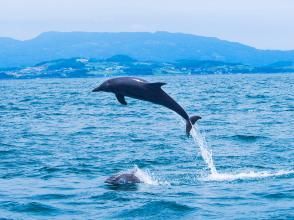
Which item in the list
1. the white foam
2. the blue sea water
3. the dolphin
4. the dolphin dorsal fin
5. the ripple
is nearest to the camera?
the dolphin dorsal fin

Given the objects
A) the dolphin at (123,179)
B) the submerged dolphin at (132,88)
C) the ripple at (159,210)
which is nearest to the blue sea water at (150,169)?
the ripple at (159,210)

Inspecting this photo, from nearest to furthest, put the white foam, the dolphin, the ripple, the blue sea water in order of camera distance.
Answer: the ripple < the blue sea water < the dolphin < the white foam

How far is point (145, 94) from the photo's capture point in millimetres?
15898

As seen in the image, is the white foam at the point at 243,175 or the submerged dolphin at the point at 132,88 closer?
the submerged dolphin at the point at 132,88

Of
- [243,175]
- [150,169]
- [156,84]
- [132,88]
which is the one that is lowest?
[150,169]

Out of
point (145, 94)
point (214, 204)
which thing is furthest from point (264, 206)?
point (145, 94)

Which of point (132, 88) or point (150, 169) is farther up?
point (132, 88)

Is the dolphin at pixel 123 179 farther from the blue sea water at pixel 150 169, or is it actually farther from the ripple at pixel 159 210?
the ripple at pixel 159 210

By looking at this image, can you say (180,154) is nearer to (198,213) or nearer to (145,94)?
(198,213)

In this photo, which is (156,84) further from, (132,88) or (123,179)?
(123,179)

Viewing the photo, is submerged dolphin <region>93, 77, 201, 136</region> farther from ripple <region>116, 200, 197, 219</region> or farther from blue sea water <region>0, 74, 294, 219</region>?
blue sea water <region>0, 74, 294, 219</region>

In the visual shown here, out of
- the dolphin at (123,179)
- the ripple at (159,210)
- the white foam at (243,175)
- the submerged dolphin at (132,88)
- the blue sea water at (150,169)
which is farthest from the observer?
the white foam at (243,175)

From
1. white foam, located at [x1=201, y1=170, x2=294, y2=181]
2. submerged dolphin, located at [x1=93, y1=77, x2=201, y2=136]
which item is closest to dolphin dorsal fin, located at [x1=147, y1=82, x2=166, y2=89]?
submerged dolphin, located at [x1=93, y1=77, x2=201, y2=136]

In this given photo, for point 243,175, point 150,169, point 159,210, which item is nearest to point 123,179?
point 150,169
